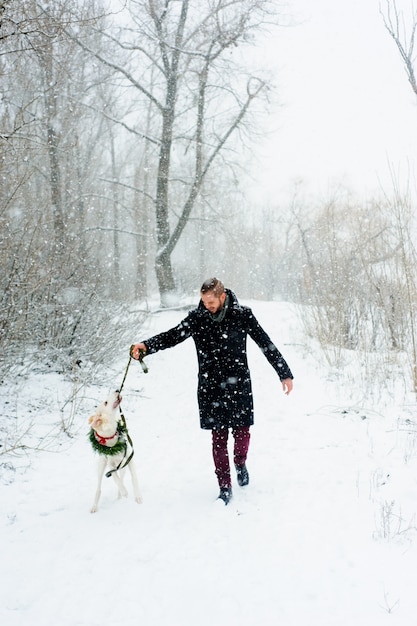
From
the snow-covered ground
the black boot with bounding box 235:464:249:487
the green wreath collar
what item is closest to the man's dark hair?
the green wreath collar

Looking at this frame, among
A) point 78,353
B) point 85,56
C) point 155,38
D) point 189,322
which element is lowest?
point 78,353

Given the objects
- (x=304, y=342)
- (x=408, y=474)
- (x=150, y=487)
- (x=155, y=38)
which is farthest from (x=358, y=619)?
(x=155, y=38)

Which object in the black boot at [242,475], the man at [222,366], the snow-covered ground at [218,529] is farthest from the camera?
the black boot at [242,475]

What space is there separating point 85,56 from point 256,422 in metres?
13.3

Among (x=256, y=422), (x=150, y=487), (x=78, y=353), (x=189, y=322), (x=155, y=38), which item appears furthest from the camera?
(x=155, y=38)

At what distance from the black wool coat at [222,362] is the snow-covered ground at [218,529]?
2.52ft

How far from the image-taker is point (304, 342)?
33.6ft

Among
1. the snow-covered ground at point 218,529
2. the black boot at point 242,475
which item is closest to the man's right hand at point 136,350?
the snow-covered ground at point 218,529

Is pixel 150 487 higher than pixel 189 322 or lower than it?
lower

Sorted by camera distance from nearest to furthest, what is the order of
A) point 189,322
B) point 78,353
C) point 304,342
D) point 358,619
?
point 358,619 < point 189,322 < point 78,353 < point 304,342

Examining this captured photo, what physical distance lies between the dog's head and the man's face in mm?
1037

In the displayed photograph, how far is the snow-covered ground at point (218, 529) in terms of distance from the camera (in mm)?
2617

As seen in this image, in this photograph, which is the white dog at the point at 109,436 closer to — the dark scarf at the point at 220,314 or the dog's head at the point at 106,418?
the dog's head at the point at 106,418

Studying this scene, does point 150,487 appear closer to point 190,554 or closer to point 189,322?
point 190,554
